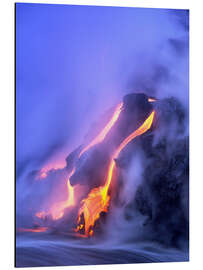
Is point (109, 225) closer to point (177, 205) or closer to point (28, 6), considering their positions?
point (177, 205)

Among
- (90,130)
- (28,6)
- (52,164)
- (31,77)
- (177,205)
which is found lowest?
(177,205)

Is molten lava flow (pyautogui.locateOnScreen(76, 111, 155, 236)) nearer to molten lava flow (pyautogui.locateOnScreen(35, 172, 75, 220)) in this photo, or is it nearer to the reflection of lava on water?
the reflection of lava on water

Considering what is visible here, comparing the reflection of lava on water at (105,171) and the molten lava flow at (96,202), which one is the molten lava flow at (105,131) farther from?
the molten lava flow at (96,202)

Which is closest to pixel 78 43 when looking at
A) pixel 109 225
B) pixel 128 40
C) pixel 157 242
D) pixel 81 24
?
pixel 81 24

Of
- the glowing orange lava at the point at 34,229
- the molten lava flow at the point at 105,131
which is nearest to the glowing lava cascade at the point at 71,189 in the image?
the molten lava flow at the point at 105,131

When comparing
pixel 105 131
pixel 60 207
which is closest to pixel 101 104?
pixel 105 131

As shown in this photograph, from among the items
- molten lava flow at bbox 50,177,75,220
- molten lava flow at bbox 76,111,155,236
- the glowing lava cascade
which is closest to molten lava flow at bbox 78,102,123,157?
the glowing lava cascade
